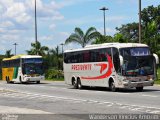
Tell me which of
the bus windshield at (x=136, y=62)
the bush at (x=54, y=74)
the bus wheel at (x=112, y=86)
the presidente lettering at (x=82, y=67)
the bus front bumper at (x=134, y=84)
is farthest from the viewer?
the bush at (x=54, y=74)

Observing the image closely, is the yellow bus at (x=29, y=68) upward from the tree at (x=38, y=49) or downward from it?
downward

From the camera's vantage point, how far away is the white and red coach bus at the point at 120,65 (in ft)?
95.5

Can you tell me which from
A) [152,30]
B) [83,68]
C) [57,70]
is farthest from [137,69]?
[57,70]

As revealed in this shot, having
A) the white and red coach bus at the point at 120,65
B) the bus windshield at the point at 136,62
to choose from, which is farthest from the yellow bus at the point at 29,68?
the bus windshield at the point at 136,62

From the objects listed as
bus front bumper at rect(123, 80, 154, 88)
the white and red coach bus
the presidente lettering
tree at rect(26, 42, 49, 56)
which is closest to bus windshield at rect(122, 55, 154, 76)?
the white and red coach bus

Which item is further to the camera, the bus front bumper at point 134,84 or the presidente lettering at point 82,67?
the presidente lettering at point 82,67

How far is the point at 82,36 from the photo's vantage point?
7288 centimetres

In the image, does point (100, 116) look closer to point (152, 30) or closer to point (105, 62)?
point (105, 62)

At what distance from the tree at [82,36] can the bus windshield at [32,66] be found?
21267 millimetres

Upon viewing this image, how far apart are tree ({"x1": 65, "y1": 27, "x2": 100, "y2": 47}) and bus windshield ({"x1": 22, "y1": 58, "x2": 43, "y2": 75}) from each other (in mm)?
21267

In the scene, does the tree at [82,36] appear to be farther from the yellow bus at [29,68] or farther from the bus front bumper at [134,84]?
the bus front bumper at [134,84]

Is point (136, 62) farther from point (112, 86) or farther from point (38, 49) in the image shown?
point (38, 49)

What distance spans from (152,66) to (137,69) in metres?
1.15

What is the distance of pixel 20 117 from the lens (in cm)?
1566
